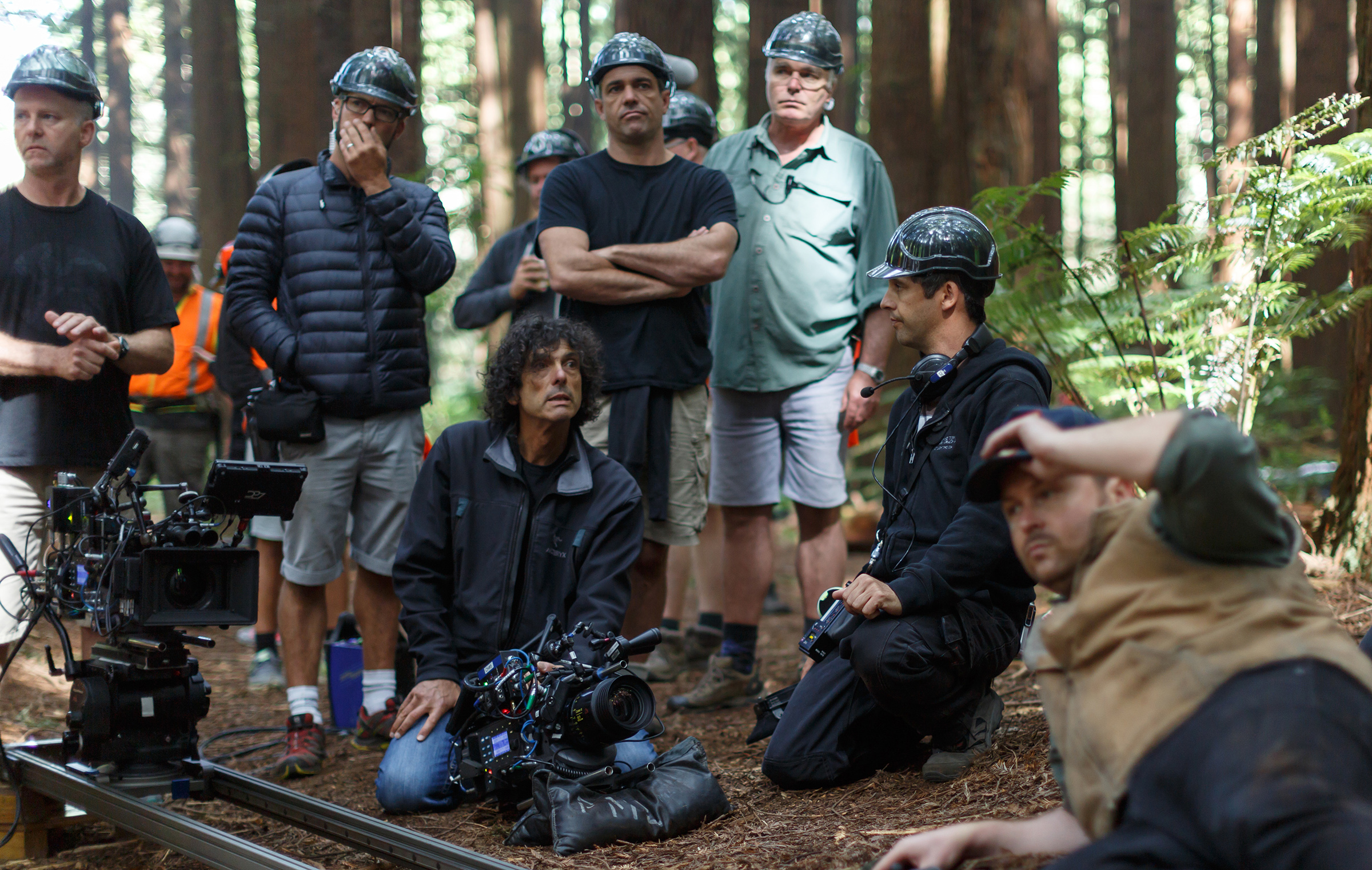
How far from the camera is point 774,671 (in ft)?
21.2

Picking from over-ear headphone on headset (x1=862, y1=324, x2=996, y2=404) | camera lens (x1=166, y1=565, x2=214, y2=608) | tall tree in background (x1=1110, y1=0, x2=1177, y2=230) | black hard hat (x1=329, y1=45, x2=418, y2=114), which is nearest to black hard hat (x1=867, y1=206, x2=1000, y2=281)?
over-ear headphone on headset (x1=862, y1=324, x2=996, y2=404)

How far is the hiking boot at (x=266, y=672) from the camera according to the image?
6832 millimetres

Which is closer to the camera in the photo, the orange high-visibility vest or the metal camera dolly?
the metal camera dolly

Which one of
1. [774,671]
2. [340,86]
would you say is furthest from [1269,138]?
[340,86]

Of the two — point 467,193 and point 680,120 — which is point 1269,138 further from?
point 467,193

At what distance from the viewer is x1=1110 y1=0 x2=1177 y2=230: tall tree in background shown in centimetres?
1680

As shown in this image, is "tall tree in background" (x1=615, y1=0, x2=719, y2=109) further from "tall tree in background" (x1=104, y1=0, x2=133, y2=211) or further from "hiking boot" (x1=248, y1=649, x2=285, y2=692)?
"tall tree in background" (x1=104, y1=0, x2=133, y2=211)

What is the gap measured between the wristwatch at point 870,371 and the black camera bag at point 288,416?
7.98 ft

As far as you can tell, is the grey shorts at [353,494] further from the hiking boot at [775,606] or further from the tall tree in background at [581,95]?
the tall tree in background at [581,95]

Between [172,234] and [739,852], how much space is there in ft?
21.1

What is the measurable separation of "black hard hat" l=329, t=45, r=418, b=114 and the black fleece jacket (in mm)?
1644

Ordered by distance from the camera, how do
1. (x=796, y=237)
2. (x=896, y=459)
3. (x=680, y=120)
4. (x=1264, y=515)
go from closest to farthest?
(x=1264, y=515)
(x=896, y=459)
(x=796, y=237)
(x=680, y=120)

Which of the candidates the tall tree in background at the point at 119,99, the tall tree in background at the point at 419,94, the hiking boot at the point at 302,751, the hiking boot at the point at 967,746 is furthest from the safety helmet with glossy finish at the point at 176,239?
the tall tree in background at the point at 119,99

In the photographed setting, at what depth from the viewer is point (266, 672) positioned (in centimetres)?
691
